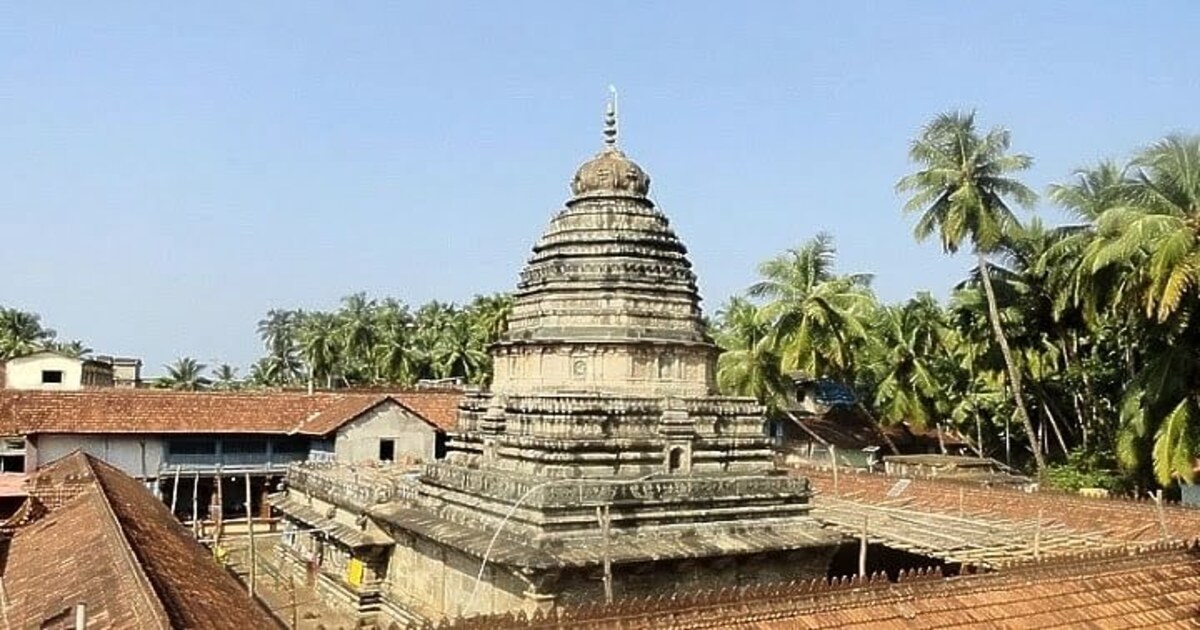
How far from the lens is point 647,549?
1886cm

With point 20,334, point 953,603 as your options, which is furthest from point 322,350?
point 953,603

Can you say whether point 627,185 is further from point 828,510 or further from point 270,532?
point 270,532

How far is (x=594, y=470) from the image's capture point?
2105cm

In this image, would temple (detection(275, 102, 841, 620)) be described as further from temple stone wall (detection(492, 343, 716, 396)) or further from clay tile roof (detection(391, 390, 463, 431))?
clay tile roof (detection(391, 390, 463, 431))

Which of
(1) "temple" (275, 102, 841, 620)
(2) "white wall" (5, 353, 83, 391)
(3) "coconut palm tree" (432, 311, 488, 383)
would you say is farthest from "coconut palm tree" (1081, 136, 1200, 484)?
(3) "coconut palm tree" (432, 311, 488, 383)

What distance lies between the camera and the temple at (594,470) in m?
18.8

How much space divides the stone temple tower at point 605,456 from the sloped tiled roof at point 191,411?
1402cm

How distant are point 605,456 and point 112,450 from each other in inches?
889

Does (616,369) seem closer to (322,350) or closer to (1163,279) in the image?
(1163,279)

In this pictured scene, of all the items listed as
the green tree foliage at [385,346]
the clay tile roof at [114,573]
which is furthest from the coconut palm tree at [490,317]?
the clay tile roof at [114,573]

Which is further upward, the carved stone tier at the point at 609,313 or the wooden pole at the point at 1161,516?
the carved stone tier at the point at 609,313

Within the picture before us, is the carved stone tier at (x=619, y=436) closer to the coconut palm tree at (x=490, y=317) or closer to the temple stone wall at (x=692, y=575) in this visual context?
the temple stone wall at (x=692, y=575)

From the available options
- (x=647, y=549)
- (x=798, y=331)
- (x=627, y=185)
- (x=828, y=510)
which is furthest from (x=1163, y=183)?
(x=798, y=331)

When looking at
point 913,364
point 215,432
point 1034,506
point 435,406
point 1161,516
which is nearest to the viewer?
point 1161,516
